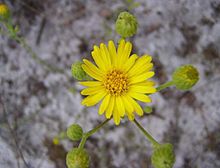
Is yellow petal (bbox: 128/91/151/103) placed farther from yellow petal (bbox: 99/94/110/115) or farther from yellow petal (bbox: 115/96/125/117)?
yellow petal (bbox: 99/94/110/115)

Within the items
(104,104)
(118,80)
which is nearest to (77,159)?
(104,104)

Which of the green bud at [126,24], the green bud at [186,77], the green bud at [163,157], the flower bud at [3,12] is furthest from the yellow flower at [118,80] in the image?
the flower bud at [3,12]

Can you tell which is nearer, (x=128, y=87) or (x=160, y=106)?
(x=128, y=87)

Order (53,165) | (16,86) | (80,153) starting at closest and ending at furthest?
1. (80,153)
2. (53,165)
3. (16,86)

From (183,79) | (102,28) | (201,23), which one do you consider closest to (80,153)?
(183,79)

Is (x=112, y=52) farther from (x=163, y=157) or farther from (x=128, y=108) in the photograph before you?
(x=163, y=157)

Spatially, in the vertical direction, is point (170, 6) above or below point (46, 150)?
above

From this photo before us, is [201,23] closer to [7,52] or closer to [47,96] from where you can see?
[47,96]
